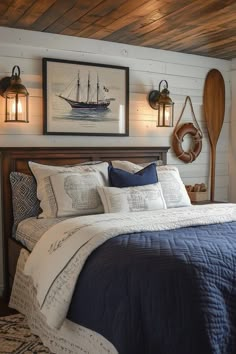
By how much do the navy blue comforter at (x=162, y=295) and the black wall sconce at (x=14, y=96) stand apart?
1.59 meters

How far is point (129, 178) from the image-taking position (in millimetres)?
3145

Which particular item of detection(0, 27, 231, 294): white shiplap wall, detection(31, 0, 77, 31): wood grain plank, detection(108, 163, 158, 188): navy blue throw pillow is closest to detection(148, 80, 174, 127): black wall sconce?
detection(0, 27, 231, 294): white shiplap wall

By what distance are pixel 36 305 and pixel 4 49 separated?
2.00 metres

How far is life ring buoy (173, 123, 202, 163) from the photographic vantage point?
4176 mm

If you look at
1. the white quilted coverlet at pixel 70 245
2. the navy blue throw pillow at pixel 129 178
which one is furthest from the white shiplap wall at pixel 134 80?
the white quilted coverlet at pixel 70 245

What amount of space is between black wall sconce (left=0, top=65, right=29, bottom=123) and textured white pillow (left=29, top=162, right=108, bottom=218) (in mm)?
454

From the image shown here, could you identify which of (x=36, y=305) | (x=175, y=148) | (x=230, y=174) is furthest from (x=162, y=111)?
(x=36, y=305)

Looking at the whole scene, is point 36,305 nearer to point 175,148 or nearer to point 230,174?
point 175,148

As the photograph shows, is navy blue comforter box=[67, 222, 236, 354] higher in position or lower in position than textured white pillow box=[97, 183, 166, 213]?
A: lower

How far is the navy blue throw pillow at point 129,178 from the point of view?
312cm

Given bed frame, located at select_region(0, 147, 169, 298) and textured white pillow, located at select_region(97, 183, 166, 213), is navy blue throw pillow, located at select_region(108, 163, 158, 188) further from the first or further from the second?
bed frame, located at select_region(0, 147, 169, 298)

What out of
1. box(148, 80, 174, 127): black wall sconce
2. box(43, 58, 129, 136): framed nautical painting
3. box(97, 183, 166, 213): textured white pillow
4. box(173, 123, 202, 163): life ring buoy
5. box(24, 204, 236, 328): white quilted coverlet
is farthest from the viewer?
box(173, 123, 202, 163): life ring buoy

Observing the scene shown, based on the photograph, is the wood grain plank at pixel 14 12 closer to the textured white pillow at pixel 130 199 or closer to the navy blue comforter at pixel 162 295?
the textured white pillow at pixel 130 199

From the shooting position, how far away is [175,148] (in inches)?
165
